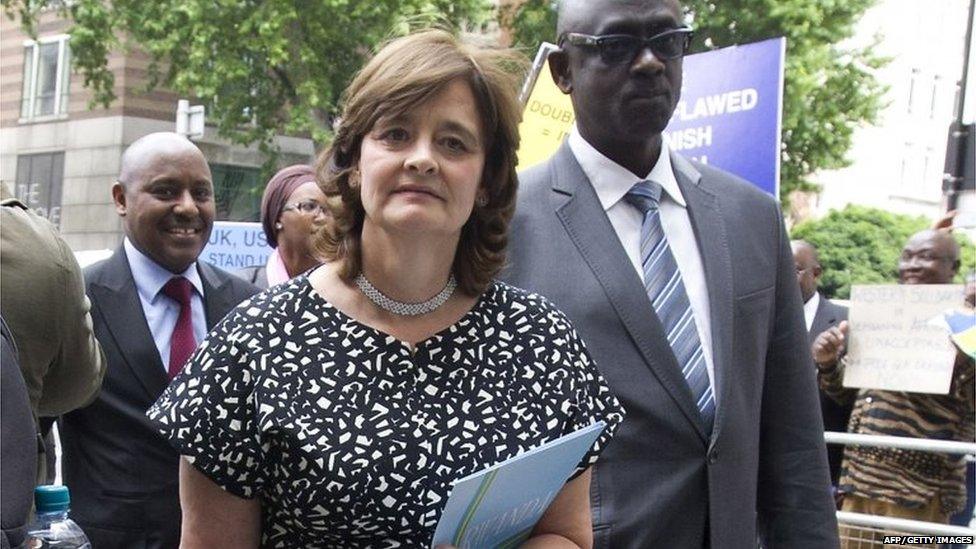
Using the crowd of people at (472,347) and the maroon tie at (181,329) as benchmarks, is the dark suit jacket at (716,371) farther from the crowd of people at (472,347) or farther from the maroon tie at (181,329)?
the maroon tie at (181,329)

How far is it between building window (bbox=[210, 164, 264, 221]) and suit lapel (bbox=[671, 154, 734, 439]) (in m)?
27.5

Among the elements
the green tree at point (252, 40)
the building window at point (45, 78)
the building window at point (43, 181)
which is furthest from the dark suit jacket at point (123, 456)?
the building window at point (45, 78)

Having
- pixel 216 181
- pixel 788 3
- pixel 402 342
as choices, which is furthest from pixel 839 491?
pixel 216 181

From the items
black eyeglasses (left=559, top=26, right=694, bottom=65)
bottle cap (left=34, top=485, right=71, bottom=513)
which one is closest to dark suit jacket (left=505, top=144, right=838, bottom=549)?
black eyeglasses (left=559, top=26, right=694, bottom=65)

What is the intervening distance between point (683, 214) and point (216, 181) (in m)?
28.0

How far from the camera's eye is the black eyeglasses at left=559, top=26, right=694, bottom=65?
3.00m

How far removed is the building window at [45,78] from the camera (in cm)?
3108

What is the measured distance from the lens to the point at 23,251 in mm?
2607

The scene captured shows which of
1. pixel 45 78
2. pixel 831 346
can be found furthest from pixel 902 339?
pixel 45 78

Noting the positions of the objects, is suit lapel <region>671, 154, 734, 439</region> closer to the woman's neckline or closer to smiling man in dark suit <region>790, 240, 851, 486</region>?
the woman's neckline

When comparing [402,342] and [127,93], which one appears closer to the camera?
[402,342]

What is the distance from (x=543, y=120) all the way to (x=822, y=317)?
2.23 meters

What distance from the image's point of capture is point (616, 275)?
2.92m

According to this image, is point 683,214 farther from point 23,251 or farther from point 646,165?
point 23,251
